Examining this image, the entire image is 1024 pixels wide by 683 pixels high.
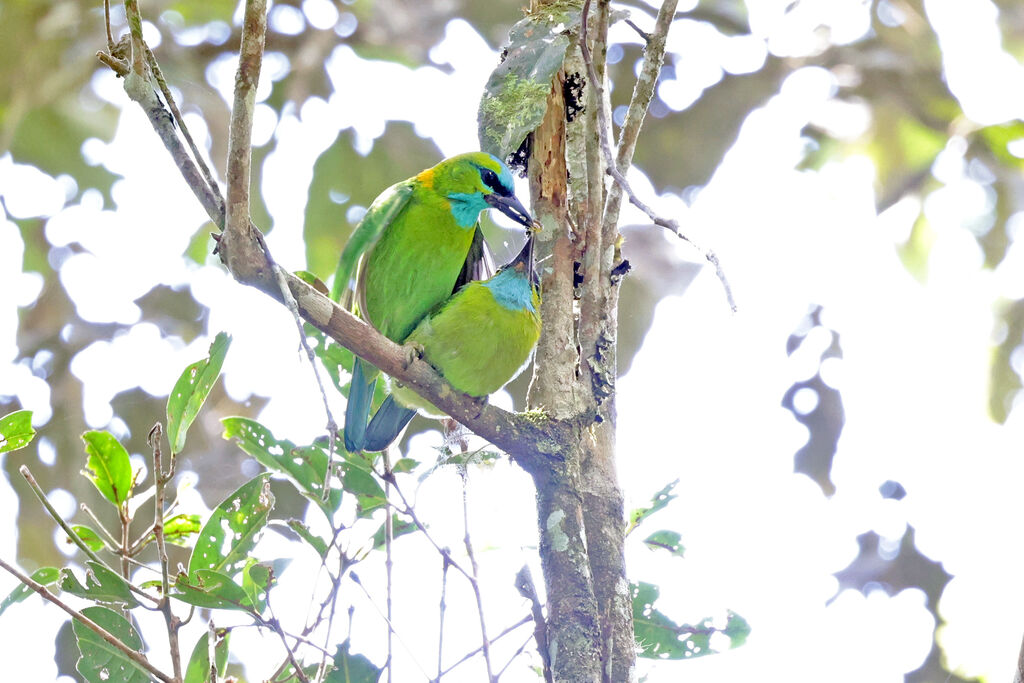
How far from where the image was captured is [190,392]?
7.70ft

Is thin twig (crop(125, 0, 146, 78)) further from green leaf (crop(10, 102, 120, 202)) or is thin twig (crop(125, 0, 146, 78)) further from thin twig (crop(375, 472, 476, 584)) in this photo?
green leaf (crop(10, 102, 120, 202))

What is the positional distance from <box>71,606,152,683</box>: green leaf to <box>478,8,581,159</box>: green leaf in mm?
1429

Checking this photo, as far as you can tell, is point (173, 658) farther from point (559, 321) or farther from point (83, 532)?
point (559, 321)

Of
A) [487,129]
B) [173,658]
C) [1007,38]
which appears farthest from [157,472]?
[1007,38]

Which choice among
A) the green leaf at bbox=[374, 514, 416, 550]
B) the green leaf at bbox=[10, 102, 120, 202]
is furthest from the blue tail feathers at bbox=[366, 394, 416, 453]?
the green leaf at bbox=[10, 102, 120, 202]

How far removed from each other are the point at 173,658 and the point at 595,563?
88cm

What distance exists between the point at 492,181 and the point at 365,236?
0.62 metres

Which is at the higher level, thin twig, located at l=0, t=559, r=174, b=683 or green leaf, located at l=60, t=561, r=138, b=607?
green leaf, located at l=60, t=561, r=138, b=607

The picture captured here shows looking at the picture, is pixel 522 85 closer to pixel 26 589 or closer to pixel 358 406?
pixel 358 406

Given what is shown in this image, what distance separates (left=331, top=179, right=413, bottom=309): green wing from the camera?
103 inches

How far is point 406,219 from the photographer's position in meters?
3.27

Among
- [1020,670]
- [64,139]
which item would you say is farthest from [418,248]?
[64,139]

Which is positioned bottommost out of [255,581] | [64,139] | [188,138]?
[255,581]

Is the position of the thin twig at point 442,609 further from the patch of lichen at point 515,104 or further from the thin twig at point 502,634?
the patch of lichen at point 515,104
